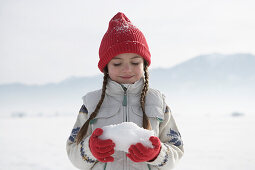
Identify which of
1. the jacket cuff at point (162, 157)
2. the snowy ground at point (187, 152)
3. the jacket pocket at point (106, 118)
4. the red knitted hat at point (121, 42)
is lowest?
Result: the snowy ground at point (187, 152)

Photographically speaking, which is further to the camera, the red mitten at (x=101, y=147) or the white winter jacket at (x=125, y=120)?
the white winter jacket at (x=125, y=120)

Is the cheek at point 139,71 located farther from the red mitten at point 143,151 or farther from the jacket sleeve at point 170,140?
the red mitten at point 143,151

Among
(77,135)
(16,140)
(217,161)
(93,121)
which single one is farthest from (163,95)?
(16,140)

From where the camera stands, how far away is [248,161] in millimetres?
4816

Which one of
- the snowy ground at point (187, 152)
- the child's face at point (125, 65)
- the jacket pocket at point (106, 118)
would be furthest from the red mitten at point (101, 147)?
the snowy ground at point (187, 152)

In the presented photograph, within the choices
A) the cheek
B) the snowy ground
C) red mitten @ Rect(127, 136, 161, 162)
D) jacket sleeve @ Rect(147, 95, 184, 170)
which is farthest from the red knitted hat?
the snowy ground

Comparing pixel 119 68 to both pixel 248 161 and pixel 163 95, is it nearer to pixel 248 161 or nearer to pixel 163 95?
pixel 163 95

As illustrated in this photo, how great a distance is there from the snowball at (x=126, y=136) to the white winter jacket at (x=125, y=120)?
20 cm

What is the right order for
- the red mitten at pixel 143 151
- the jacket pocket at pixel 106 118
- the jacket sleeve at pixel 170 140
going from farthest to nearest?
the jacket pocket at pixel 106 118 < the jacket sleeve at pixel 170 140 < the red mitten at pixel 143 151

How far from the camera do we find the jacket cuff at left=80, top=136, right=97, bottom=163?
193cm

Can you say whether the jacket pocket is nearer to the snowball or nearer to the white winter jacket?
the white winter jacket

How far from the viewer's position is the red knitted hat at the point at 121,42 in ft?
7.00

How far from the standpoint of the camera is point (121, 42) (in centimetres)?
216

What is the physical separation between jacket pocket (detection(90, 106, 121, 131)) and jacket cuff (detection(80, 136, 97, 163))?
154 mm
